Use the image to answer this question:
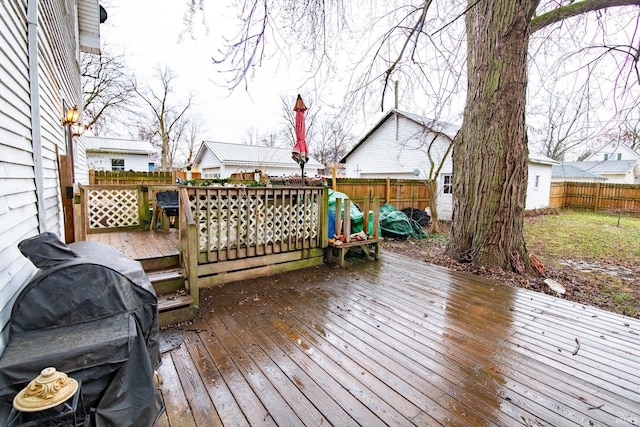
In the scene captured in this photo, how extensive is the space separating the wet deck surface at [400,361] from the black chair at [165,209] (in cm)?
250

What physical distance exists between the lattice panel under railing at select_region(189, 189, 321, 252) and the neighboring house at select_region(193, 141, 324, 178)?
14467 millimetres

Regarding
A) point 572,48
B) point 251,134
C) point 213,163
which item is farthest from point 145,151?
point 572,48

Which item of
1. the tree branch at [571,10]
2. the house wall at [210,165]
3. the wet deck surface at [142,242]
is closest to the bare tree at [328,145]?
the house wall at [210,165]

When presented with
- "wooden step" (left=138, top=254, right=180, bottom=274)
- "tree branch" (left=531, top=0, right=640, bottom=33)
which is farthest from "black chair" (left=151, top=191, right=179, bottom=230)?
"tree branch" (left=531, top=0, right=640, bottom=33)

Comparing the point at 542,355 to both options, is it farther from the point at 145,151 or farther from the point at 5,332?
the point at 145,151

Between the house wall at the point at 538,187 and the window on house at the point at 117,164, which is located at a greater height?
the window on house at the point at 117,164

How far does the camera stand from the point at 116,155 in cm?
1881

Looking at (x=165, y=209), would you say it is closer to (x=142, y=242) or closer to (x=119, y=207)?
(x=142, y=242)

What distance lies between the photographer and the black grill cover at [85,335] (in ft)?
4.23

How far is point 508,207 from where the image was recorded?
4652 millimetres

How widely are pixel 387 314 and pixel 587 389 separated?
5.35ft

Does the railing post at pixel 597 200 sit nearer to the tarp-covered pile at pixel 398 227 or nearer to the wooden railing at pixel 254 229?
the tarp-covered pile at pixel 398 227

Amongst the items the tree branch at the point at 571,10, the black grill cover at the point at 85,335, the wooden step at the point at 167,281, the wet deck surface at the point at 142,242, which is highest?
the tree branch at the point at 571,10

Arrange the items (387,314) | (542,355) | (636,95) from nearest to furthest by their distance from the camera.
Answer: (542,355), (387,314), (636,95)
